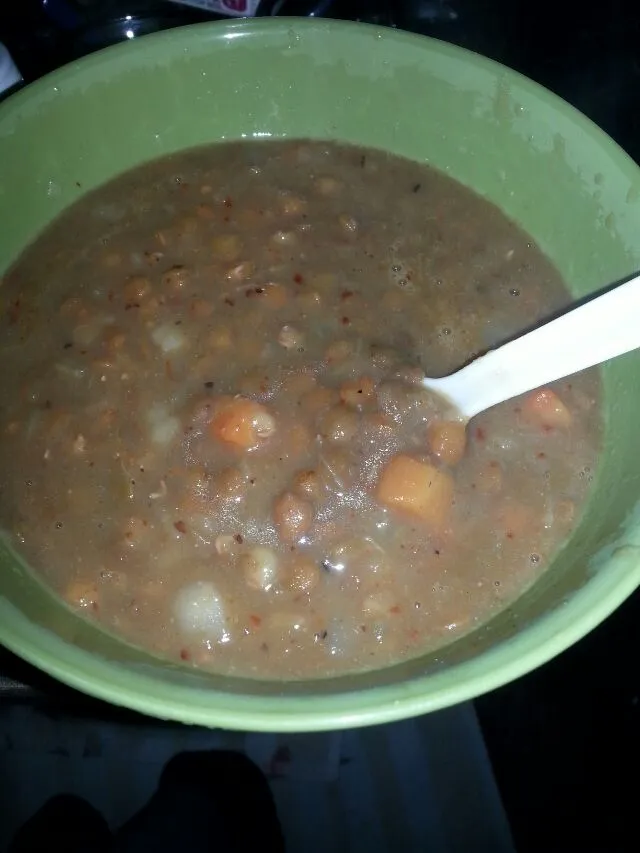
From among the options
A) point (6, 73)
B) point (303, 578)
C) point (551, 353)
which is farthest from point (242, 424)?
point (6, 73)

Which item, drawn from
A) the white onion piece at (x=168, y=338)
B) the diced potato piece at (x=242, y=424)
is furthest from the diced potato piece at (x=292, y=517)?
the white onion piece at (x=168, y=338)

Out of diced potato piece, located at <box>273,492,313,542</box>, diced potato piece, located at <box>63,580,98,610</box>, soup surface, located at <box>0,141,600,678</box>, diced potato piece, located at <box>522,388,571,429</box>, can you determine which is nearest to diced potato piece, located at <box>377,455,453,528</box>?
soup surface, located at <box>0,141,600,678</box>

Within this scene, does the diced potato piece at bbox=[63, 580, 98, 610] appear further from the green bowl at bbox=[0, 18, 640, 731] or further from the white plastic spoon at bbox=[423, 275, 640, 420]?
the white plastic spoon at bbox=[423, 275, 640, 420]

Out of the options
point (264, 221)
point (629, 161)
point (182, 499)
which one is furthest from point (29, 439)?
point (629, 161)

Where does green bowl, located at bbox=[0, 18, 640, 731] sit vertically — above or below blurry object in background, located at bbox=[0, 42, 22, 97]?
below

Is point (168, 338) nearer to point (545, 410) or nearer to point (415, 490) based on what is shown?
point (415, 490)

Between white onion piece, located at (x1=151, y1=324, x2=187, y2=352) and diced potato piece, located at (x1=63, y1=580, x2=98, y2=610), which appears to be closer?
diced potato piece, located at (x1=63, y1=580, x2=98, y2=610)

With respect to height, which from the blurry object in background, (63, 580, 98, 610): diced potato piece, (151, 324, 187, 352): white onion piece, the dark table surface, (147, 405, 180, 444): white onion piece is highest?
the blurry object in background
